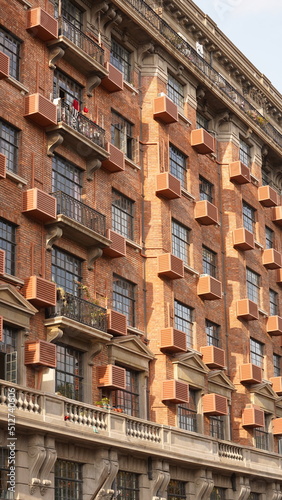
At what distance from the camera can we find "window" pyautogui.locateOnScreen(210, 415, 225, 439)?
5034cm

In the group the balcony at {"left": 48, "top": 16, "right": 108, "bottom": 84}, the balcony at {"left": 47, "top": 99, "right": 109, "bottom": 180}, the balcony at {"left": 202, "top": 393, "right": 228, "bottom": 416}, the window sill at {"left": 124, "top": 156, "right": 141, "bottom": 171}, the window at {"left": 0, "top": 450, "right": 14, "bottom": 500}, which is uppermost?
the balcony at {"left": 48, "top": 16, "right": 108, "bottom": 84}

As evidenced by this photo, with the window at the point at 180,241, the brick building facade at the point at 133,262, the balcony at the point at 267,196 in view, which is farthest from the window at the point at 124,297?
the balcony at the point at 267,196

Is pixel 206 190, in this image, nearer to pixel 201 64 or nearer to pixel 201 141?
pixel 201 141

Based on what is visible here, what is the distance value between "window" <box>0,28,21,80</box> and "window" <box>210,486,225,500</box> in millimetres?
22578

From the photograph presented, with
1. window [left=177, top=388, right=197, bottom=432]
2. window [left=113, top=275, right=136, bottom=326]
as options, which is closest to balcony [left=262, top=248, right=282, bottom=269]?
window [left=177, top=388, right=197, bottom=432]

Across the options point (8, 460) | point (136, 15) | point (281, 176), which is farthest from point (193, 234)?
point (8, 460)

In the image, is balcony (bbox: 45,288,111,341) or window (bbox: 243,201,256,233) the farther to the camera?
window (bbox: 243,201,256,233)

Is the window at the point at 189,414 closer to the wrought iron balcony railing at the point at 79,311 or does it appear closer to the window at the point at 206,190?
the wrought iron balcony railing at the point at 79,311

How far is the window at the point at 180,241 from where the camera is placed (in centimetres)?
5028

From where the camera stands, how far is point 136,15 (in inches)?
1948

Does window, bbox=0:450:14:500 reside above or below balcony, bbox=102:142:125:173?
below

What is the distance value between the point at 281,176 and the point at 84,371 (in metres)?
29.7

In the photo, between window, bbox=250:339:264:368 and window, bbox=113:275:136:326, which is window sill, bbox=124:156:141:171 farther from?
window, bbox=250:339:264:368

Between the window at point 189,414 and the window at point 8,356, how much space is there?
12.6 meters
